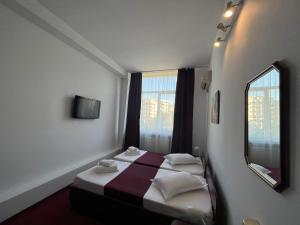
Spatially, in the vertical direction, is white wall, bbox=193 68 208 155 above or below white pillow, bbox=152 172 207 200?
above

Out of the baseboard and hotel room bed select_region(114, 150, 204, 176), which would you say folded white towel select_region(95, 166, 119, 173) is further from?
the baseboard

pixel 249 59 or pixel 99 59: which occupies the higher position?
pixel 99 59

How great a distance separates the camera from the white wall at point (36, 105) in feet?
6.25

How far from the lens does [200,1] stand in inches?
71.6

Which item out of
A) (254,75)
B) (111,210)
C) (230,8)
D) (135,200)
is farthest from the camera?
(111,210)

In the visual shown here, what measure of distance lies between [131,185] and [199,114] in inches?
109

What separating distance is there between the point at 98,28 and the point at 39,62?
110 cm

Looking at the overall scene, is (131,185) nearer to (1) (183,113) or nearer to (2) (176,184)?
(2) (176,184)

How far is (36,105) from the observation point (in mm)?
2252

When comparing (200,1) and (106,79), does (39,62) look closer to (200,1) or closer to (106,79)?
(106,79)

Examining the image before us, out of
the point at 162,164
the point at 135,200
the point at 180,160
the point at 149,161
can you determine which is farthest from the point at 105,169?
the point at 180,160

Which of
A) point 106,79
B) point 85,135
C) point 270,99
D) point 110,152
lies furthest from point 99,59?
point 270,99

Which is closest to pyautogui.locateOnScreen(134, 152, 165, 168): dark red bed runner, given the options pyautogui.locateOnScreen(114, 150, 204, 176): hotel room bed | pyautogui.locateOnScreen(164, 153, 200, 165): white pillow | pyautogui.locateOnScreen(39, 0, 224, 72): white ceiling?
pyautogui.locateOnScreen(114, 150, 204, 176): hotel room bed

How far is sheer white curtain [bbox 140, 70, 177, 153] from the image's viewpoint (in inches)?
165
